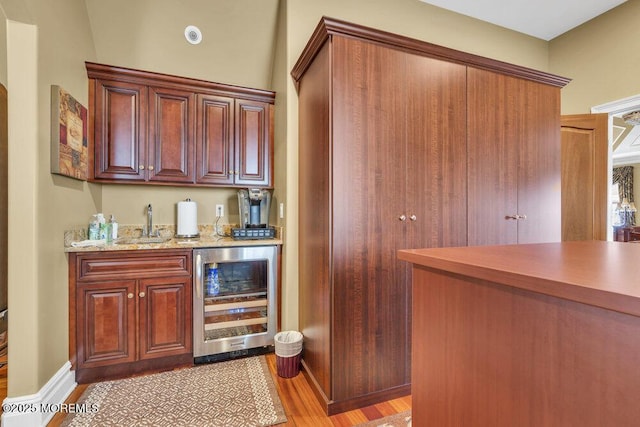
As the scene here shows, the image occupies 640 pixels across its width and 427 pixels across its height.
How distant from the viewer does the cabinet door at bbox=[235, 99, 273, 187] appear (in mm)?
2795

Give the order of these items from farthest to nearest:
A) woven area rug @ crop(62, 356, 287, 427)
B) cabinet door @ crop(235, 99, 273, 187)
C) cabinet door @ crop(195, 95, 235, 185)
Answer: cabinet door @ crop(235, 99, 273, 187)
cabinet door @ crop(195, 95, 235, 185)
woven area rug @ crop(62, 356, 287, 427)

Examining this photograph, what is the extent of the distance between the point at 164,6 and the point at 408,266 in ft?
9.31

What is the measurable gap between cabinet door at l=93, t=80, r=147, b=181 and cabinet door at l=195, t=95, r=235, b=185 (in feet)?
1.47

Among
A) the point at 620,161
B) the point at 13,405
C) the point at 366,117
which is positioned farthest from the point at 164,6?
the point at 620,161

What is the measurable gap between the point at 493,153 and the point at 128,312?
303cm

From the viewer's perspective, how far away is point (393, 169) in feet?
6.34

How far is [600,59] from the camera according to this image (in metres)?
3.08

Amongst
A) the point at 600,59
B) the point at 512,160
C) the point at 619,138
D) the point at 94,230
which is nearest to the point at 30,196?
the point at 94,230

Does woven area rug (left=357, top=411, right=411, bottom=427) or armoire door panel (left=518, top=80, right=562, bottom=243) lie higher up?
armoire door panel (left=518, top=80, right=562, bottom=243)

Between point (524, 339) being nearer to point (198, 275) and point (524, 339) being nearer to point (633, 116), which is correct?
point (198, 275)

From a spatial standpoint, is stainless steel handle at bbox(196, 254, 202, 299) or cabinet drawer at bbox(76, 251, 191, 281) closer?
cabinet drawer at bbox(76, 251, 191, 281)

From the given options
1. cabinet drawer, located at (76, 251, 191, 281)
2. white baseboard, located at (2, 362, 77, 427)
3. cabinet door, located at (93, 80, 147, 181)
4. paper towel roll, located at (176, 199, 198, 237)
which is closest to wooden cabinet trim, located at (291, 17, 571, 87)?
cabinet door, located at (93, 80, 147, 181)

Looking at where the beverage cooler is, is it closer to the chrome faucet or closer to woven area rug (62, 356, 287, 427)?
woven area rug (62, 356, 287, 427)

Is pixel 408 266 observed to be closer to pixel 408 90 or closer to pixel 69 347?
pixel 408 90
